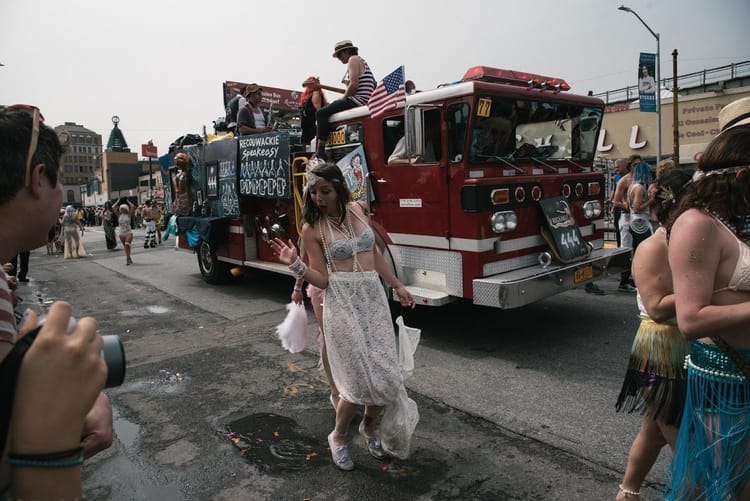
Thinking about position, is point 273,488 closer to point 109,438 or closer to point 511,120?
point 109,438

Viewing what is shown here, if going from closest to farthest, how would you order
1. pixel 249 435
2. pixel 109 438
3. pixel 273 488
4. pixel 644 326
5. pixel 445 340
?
pixel 109 438 → pixel 644 326 → pixel 273 488 → pixel 249 435 → pixel 445 340

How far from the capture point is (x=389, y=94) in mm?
5812

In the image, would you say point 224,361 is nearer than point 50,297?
Yes

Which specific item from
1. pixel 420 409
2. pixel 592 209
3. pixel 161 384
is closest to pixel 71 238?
pixel 161 384

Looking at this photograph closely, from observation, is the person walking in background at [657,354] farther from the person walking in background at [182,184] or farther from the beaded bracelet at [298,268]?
the person walking in background at [182,184]

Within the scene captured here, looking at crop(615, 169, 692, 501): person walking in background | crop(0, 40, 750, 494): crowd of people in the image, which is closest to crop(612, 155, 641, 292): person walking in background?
crop(0, 40, 750, 494): crowd of people

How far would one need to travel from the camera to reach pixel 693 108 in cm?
2728

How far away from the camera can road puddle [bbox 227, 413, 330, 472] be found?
3.44 m

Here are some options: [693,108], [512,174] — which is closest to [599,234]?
[512,174]

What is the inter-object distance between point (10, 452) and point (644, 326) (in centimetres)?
233

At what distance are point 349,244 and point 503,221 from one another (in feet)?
8.16

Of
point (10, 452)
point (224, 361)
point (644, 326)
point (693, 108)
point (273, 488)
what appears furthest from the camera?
point (693, 108)

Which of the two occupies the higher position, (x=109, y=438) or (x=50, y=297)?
(x=109, y=438)

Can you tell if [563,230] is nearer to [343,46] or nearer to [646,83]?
[343,46]
